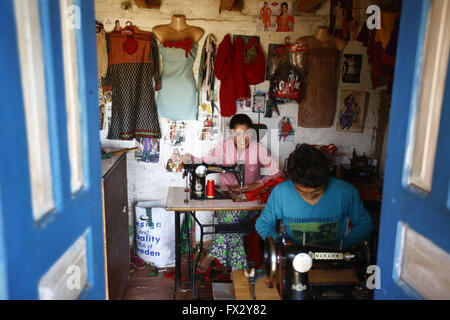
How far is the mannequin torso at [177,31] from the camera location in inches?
151

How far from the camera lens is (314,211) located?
89.7 inches

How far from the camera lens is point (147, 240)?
3846mm

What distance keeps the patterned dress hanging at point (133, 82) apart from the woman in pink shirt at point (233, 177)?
0.88 meters

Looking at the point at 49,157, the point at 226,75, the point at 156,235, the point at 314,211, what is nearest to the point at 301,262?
the point at 314,211

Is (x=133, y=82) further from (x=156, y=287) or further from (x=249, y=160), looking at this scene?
(x=156, y=287)

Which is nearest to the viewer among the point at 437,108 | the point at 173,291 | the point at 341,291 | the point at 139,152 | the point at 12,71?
the point at 12,71

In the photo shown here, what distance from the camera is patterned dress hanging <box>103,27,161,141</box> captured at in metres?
3.79

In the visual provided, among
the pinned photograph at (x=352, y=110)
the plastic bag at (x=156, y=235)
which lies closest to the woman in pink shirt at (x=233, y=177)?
the plastic bag at (x=156, y=235)

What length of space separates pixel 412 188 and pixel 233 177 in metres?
2.49

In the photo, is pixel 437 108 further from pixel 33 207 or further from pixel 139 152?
pixel 139 152

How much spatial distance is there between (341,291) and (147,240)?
2497mm

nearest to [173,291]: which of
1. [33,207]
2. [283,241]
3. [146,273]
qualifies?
[146,273]

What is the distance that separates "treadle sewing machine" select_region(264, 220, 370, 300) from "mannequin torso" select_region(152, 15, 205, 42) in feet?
9.07

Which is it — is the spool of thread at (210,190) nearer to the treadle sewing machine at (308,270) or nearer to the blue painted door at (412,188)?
the treadle sewing machine at (308,270)
